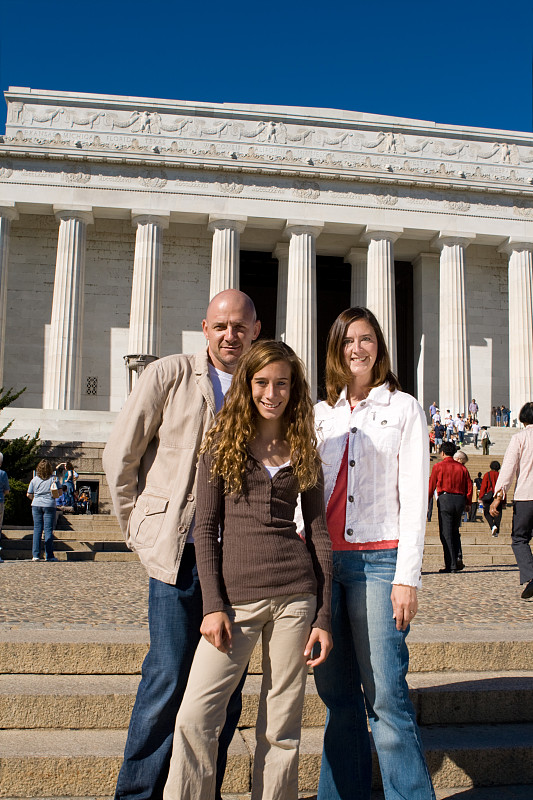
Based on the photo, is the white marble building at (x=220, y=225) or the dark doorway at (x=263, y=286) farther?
the dark doorway at (x=263, y=286)

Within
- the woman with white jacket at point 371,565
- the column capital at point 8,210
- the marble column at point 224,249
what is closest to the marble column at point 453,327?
the marble column at point 224,249

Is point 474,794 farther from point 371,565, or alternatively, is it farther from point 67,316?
point 67,316

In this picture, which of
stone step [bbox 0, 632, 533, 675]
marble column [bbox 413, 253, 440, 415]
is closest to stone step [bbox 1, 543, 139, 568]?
stone step [bbox 0, 632, 533, 675]

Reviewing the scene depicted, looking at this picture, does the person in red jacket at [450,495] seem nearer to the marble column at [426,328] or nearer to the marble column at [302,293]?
the marble column at [302,293]

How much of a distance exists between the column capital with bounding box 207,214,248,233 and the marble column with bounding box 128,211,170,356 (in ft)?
6.39

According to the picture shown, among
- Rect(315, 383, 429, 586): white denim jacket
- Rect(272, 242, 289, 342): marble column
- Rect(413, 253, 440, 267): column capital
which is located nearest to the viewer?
Rect(315, 383, 429, 586): white denim jacket

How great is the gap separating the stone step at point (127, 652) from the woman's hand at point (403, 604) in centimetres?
213

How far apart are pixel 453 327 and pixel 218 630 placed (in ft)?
100

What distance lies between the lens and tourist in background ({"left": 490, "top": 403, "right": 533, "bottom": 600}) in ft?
26.3

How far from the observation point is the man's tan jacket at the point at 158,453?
11.7ft

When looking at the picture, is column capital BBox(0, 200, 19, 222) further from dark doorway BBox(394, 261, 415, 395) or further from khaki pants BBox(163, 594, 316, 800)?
khaki pants BBox(163, 594, 316, 800)

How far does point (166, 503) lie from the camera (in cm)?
358

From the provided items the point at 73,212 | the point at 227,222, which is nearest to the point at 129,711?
the point at 227,222

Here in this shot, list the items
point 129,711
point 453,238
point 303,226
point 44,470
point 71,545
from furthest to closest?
point 453,238 → point 303,226 → point 71,545 → point 44,470 → point 129,711
